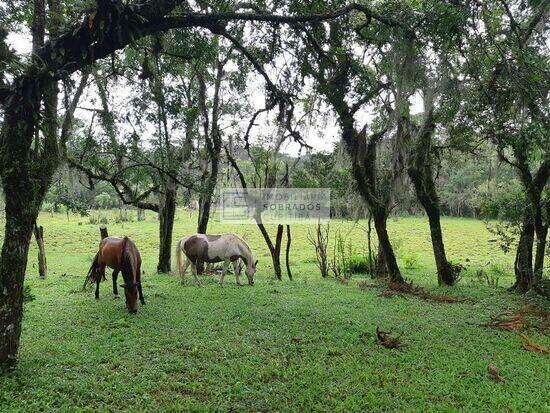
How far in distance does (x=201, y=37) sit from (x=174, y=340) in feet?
14.9

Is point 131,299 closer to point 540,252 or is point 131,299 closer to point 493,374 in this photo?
point 493,374

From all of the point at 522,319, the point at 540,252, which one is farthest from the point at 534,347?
the point at 540,252

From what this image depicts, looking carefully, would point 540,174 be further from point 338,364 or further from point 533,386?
point 338,364

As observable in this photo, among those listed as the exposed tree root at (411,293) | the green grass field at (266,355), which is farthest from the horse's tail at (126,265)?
the exposed tree root at (411,293)

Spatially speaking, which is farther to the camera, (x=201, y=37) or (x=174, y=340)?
(x=201, y=37)

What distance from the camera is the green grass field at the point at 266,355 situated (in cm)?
416

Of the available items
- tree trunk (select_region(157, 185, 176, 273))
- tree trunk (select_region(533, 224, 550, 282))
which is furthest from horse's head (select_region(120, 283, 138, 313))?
tree trunk (select_region(533, 224, 550, 282))

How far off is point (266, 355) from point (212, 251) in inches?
228

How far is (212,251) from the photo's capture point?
36.0 ft

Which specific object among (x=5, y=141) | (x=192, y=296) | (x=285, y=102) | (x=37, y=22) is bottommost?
(x=192, y=296)

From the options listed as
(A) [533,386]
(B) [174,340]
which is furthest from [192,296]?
(A) [533,386]

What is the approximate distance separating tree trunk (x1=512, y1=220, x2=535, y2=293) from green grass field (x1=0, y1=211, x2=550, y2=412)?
19.8 inches

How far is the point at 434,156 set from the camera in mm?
11570

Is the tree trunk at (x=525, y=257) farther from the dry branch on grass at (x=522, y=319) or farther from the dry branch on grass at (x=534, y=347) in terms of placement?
the dry branch on grass at (x=534, y=347)
